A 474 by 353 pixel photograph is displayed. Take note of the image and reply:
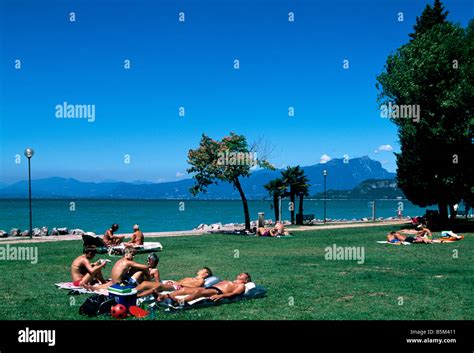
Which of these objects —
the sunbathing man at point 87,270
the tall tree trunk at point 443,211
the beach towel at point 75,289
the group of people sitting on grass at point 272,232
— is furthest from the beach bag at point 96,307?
the tall tree trunk at point 443,211

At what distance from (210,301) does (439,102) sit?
2754 cm

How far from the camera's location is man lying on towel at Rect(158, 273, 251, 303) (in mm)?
11438

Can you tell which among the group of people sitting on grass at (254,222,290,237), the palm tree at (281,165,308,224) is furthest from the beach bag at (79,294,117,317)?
the palm tree at (281,165,308,224)

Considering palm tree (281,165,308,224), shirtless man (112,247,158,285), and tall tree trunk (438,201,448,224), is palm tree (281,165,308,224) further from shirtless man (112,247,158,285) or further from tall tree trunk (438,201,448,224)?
shirtless man (112,247,158,285)

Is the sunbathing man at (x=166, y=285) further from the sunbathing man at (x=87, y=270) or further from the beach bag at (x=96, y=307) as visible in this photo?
the sunbathing man at (x=87, y=270)

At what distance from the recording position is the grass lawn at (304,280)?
11.2 metres

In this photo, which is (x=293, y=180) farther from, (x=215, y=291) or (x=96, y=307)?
(x=96, y=307)

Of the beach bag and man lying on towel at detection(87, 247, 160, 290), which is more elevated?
man lying on towel at detection(87, 247, 160, 290)

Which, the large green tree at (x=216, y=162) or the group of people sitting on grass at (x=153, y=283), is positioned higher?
the large green tree at (x=216, y=162)

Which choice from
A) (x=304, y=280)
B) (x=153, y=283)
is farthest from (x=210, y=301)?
(x=304, y=280)

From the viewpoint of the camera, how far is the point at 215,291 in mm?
11906

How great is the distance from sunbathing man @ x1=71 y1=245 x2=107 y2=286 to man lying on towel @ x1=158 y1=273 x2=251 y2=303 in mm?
2709

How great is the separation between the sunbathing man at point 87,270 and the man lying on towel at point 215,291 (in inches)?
107
